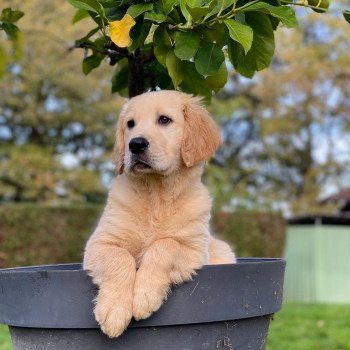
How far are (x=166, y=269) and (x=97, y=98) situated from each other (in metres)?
18.2

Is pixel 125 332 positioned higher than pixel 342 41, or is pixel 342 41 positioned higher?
pixel 342 41

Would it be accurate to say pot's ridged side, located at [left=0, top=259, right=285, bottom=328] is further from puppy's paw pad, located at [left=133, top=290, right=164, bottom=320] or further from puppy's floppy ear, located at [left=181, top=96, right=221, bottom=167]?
puppy's floppy ear, located at [left=181, top=96, right=221, bottom=167]

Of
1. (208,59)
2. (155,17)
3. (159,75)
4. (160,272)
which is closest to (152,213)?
(160,272)

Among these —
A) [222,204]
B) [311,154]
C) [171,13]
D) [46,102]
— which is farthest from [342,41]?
[171,13]

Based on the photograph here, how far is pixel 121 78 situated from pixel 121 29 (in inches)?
42.1

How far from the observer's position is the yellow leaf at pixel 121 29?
198cm

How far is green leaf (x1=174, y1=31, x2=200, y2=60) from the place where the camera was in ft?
6.73

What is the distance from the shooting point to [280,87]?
21094 millimetres

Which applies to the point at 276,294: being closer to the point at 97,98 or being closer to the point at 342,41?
the point at 97,98

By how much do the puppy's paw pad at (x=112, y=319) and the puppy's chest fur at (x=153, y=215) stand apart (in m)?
0.41

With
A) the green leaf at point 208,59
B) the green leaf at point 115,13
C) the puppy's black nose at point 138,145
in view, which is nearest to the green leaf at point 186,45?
the green leaf at point 208,59

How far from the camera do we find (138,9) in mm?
2018

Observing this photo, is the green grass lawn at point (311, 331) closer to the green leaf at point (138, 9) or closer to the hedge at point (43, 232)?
the green leaf at point (138, 9)

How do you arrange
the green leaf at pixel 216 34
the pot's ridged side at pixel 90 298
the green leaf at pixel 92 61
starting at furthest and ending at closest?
the green leaf at pixel 92 61
the green leaf at pixel 216 34
the pot's ridged side at pixel 90 298
